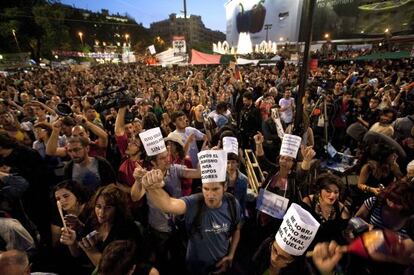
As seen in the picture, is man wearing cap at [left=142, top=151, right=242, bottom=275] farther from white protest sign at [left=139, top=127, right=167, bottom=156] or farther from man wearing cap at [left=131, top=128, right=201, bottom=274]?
white protest sign at [left=139, top=127, right=167, bottom=156]

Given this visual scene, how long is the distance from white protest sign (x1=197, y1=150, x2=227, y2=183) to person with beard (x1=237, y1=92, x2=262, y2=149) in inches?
162

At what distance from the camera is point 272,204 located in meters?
3.31

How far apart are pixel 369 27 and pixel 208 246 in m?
26.0

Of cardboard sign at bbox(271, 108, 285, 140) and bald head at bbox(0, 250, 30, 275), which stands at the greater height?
bald head at bbox(0, 250, 30, 275)

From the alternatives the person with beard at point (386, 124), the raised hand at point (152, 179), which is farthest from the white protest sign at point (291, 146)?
the person with beard at point (386, 124)

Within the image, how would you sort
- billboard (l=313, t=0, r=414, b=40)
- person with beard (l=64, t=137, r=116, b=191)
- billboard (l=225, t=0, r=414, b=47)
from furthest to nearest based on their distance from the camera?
1. billboard (l=225, t=0, r=414, b=47)
2. billboard (l=313, t=0, r=414, b=40)
3. person with beard (l=64, t=137, r=116, b=191)

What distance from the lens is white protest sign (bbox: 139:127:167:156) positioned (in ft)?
10.0

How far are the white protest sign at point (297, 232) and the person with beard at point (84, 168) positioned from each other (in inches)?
90.6

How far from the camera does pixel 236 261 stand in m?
3.80

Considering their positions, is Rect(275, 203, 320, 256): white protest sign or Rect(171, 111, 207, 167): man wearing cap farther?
Rect(171, 111, 207, 167): man wearing cap

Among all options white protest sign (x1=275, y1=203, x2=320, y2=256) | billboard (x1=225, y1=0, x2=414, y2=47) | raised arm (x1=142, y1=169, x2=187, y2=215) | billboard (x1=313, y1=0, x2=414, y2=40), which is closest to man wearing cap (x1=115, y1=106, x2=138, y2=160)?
raised arm (x1=142, y1=169, x2=187, y2=215)

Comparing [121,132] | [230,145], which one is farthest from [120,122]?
[230,145]

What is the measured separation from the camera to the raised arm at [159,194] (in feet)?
6.38

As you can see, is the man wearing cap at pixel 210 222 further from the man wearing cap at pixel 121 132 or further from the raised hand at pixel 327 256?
the man wearing cap at pixel 121 132
